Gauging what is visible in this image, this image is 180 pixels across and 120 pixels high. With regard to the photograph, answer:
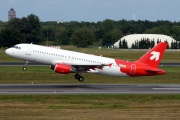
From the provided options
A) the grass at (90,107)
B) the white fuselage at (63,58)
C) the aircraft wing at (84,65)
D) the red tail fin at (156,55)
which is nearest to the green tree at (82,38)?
the white fuselage at (63,58)

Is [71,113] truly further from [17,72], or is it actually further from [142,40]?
[142,40]

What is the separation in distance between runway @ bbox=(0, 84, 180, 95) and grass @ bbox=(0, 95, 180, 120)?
3.00 m

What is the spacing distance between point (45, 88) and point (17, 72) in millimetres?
16347

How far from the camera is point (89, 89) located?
4653 cm

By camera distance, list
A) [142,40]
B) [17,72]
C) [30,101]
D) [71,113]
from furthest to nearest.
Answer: [142,40]
[17,72]
[30,101]
[71,113]

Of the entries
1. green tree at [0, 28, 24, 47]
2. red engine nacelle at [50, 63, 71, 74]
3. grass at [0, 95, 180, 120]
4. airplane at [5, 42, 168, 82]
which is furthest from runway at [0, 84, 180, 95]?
green tree at [0, 28, 24, 47]

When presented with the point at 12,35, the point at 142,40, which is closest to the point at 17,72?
the point at 12,35

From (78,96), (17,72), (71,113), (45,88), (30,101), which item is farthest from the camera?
(17,72)

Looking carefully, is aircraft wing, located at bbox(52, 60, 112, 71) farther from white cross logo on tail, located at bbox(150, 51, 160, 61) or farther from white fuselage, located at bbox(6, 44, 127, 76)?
white cross logo on tail, located at bbox(150, 51, 160, 61)

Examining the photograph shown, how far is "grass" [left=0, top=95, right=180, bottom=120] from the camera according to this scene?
30172 millimetres

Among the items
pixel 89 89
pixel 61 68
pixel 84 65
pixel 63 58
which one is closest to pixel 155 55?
pixel 84 65

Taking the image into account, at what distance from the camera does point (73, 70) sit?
50.6 metres

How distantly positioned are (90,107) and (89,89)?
39.2ft

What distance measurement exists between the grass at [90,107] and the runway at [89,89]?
9.85ft
